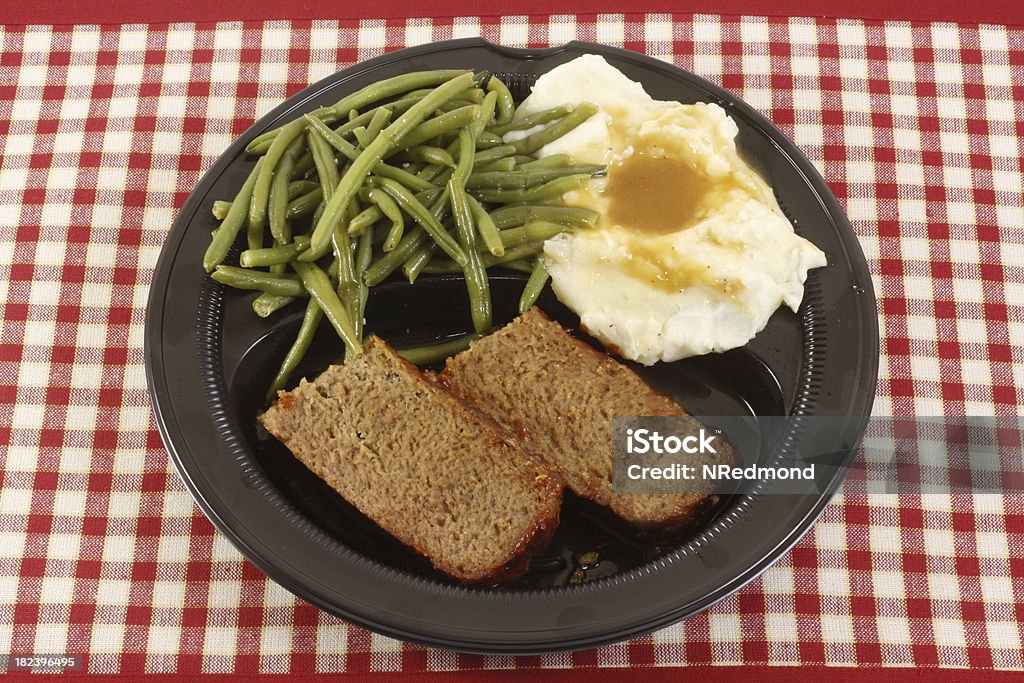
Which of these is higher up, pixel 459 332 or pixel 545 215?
pixel 545 215

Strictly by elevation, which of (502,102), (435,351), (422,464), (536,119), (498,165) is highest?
(502,102)

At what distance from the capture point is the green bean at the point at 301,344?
12.6 feet

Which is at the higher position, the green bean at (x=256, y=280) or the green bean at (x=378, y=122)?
the green bean at (x=378, y=122)

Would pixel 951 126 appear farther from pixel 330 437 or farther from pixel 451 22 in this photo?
pixel 330 437

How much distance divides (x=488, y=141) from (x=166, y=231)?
68.0 inches

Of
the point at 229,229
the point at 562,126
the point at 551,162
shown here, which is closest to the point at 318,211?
the point at 229,229

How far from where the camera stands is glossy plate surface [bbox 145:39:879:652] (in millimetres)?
3305

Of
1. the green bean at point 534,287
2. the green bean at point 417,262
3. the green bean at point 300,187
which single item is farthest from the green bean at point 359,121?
the green bean at point 534,287

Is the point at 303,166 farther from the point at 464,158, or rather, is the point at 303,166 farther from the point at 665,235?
the point at 665,235

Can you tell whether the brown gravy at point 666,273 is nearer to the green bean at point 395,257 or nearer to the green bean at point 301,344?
the green bean at point 395,257

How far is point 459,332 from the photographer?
14.0ft

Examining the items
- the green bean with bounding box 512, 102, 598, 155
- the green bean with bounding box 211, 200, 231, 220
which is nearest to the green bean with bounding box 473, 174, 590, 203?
the green bean with bounding box 512, 102, 598, 155

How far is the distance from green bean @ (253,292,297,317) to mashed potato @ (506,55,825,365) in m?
1.17

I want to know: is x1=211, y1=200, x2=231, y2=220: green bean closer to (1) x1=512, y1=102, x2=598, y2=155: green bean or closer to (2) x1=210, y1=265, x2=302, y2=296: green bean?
(2) x1=210, y1=265, x2=302, y2=296: green bean
